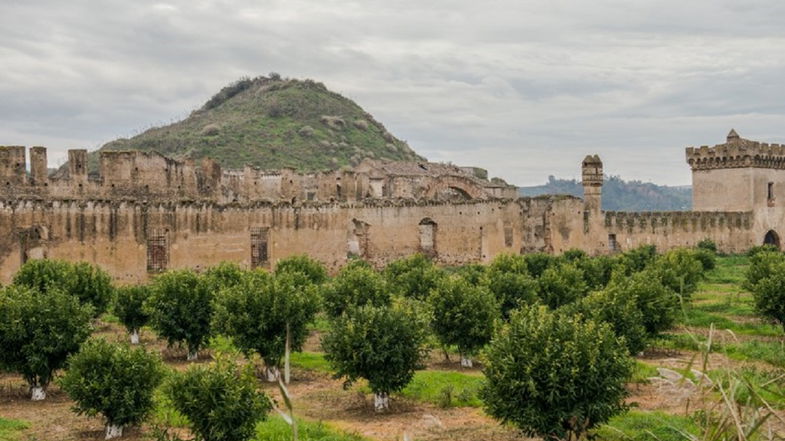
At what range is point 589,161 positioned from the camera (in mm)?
46438

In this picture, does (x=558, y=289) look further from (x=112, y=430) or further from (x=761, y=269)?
(x=112, y=430)

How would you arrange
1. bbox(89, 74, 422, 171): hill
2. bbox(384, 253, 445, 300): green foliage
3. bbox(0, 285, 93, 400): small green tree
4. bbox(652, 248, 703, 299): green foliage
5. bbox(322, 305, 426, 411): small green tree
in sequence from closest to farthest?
bbox(322, 305, 426, 411): small green tree < bbox(0, 285, 93, 400): small green tree < bbox(384, 253, 445, 300): green foliage < bbox(652, 248, 703, 299): green foliage < bbox(89, 74, 422, 171): hill

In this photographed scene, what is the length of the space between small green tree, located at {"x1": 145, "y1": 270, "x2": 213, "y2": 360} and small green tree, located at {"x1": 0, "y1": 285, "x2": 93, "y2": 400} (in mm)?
2868

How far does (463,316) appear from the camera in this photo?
69.1ft

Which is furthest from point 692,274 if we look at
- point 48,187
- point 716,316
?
point 48,187

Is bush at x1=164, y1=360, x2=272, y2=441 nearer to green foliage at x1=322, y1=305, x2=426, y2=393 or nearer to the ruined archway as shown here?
green foliage at x1=322, y1=305, x2=426, y2=393

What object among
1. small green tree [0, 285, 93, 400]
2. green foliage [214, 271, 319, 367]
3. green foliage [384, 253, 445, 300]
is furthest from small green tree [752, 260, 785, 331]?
small green tree [0, 285, 93, 400]

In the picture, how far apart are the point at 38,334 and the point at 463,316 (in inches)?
395

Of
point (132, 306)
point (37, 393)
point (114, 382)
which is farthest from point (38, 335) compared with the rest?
point (132, 306)

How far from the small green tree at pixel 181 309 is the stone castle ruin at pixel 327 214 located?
12.1 metres

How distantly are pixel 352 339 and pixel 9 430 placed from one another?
6853 mm

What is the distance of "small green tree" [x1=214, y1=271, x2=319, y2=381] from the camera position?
19391mm

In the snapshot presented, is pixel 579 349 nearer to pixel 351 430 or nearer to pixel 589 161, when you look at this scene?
pixel 351 430

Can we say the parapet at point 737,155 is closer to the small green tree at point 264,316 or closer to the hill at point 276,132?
the hill at point 276,132
